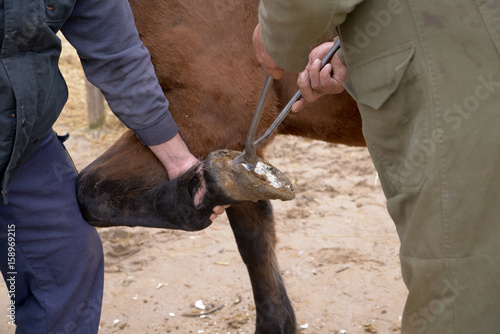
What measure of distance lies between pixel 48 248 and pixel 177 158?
0.53 m

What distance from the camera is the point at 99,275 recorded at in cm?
212

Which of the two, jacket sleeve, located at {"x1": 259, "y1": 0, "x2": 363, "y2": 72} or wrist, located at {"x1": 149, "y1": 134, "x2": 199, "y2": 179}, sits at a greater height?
jacket sleeve, located at {"x1": 259, "y1": 0, "x2": 363, "y2": 72}

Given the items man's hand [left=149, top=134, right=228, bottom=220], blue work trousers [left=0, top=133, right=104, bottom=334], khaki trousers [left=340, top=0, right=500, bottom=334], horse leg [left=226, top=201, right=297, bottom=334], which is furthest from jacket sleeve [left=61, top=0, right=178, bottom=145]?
horse leg [left=226, top=201, right=297, bottom=334]

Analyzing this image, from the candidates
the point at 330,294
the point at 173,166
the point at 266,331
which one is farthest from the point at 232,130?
the point at 330,294

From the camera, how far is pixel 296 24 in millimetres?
1241

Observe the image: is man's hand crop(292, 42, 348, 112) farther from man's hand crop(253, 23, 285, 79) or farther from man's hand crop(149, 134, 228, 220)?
man's hand crop(149, 134, 228, 220)

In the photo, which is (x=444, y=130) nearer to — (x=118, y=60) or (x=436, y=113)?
(x=436, y=113)

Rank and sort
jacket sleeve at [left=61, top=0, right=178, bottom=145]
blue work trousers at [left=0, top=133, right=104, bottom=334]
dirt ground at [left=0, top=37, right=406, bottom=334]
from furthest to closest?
dirt ground at [left=0, top=37, right=406, bottom=334] < blue work trousers at [left=0, top=133, right=104, bottom=334] < jacket sleeve at [left=61, top=0, right=178, bottom=145]

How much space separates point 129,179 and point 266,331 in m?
1.12

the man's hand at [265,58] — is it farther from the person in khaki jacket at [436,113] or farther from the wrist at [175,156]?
the wrist at [175,156]

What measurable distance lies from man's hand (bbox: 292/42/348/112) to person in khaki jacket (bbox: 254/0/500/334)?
0.49 feet

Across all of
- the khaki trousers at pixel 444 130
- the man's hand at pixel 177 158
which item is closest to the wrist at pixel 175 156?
the man's hand at pixel 177 158

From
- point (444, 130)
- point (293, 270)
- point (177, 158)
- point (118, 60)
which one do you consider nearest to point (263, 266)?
point (293, 270)

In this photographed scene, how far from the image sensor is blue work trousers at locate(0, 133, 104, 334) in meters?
1.88
